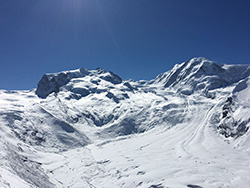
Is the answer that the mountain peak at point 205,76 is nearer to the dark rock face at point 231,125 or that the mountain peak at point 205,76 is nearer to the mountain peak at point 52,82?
the dark rock face at point 231,125

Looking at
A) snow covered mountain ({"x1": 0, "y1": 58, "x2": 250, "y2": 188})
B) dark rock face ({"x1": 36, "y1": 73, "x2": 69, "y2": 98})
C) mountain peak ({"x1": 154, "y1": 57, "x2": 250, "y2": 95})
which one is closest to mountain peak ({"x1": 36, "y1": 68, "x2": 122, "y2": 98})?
dark rock face ({"x1": 36, "y1": 73, "x2": 69, "y2": 98})

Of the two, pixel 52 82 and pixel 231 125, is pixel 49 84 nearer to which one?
pixel 52 82

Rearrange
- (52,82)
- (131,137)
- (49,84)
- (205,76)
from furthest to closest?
(52,82) < (49,84) < (205,76) < (131,137)

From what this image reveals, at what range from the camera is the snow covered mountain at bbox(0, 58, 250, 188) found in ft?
119

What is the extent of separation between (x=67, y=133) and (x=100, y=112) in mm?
43559

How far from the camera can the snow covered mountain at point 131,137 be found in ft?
119

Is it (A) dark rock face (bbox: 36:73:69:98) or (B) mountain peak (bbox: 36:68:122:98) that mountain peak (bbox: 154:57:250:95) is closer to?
(B) mountain peak (bbox: 36:68:122:98)

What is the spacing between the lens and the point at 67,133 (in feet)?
278

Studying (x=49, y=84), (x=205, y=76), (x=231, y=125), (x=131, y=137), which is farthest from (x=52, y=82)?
(x=231, y=125)

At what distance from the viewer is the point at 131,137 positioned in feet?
295

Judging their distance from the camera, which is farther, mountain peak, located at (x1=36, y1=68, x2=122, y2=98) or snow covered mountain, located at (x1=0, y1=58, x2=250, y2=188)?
mountain peak, located at (x1=36, y1=68, x2=122, y2=98)

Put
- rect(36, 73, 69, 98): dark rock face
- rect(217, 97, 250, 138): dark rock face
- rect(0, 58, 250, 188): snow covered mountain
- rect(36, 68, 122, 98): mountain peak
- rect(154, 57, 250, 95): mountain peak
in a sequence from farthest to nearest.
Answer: rect(36, 68, 122, 98): mountain peak
rect(36, 73, 69, 98): dark rock face
rect(154, 57, 250, 95): mountain peak
rect(217, 97, 250, 138): dark rock face
rect(0, 58, 250, 188): snow covered mountain

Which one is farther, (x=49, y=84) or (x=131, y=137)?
(x=49, y=84)

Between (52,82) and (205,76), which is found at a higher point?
(52,82)
